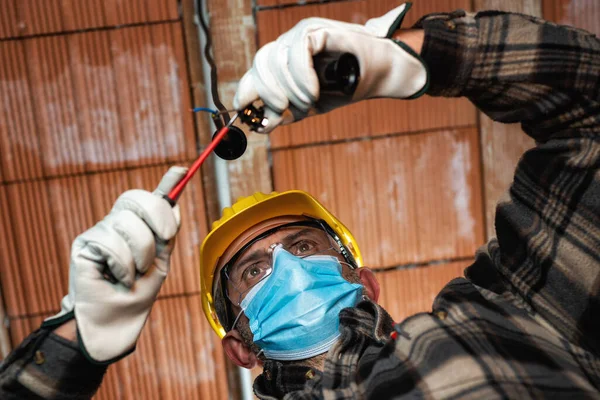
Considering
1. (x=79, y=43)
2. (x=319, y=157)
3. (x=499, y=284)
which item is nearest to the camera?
(x=499, y=284)

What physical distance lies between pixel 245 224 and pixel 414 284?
5.88 feet

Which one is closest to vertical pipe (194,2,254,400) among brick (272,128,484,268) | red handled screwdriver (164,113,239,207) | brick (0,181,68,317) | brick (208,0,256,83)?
brick (208,0,256,83)

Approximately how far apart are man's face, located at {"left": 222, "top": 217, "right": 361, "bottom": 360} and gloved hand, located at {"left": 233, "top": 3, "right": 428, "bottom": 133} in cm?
92

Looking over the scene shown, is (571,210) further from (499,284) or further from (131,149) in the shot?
(131,149)

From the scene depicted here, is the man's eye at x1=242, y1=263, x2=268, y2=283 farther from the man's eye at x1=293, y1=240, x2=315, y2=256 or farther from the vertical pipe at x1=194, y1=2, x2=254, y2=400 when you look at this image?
the vertical pipe at x1=194, y1=2, x2=254, y2=400

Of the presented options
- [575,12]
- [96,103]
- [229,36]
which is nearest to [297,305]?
[229,36]

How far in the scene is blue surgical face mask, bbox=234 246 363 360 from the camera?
5.48 feet

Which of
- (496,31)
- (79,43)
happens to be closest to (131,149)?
(79,43)

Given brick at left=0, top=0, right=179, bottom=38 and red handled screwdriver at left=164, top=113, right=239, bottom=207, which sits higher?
brick at left=0, top=0, right=179, bottom=38

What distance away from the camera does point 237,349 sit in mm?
1966

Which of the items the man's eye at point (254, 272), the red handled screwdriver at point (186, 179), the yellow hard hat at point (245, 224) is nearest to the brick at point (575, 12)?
the yellow hard hat at point (245, 224)

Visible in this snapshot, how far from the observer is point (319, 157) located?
10.5 feet

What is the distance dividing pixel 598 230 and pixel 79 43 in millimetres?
3319

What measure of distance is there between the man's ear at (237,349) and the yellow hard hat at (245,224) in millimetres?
164
